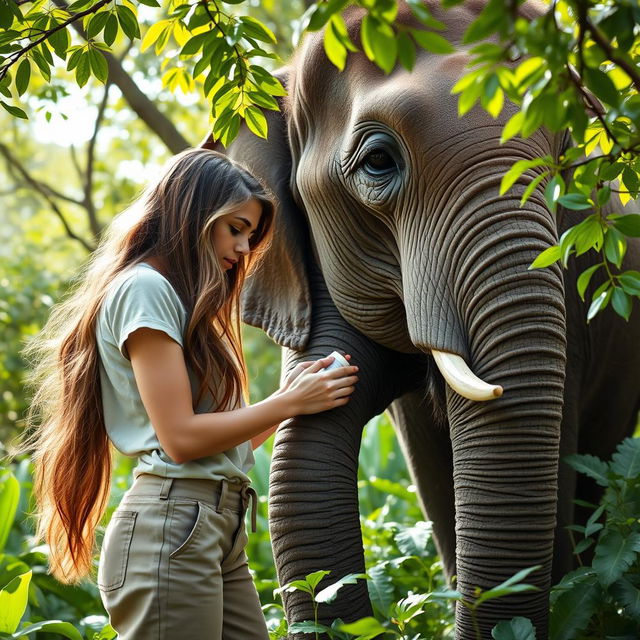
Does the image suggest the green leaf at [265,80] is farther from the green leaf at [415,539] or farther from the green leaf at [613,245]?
the green leaf at [415,539]

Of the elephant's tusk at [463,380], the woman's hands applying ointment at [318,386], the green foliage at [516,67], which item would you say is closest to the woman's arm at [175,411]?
the woman's hands applying ointment at [318,386]

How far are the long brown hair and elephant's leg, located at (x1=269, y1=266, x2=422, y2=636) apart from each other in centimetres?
40

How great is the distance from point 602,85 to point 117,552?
1822 mm

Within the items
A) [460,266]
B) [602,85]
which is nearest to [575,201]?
[602,85]

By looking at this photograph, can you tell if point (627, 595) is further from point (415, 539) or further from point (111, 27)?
point (111, 27)

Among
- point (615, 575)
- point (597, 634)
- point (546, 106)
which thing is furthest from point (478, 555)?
point (546, 106)

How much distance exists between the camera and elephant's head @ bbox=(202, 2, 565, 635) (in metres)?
3.04

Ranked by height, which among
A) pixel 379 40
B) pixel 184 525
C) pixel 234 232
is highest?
pixel 234 232

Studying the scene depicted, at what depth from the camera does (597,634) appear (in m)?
3.51

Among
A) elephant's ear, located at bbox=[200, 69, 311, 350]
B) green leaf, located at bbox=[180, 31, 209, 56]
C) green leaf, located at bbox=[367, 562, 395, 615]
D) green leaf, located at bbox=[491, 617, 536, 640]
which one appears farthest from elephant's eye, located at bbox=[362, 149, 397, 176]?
green leaf, located at bbox=[367, 562, 395, 615]

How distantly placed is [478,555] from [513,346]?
0.63m

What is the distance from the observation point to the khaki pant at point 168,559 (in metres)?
2.89

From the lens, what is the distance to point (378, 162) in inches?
136

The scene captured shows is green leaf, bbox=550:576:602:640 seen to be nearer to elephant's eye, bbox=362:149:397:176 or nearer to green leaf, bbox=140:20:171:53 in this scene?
elephant's eye, bbox=362:149:397:176
